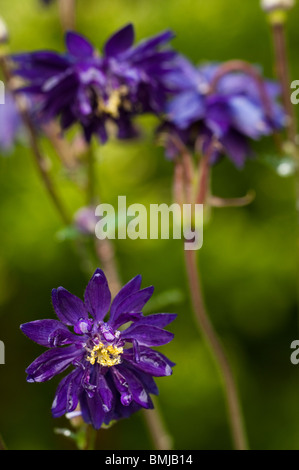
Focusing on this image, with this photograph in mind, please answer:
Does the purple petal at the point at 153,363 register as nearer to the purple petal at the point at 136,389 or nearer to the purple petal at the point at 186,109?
the purple petal at the point at 136,389

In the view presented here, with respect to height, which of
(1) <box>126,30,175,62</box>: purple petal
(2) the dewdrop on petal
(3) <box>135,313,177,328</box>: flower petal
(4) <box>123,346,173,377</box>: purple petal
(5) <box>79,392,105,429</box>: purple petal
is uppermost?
(2) the dewdrop on petal

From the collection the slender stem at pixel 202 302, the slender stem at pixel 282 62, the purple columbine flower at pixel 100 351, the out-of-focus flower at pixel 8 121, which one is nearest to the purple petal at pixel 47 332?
the purple columbine flower at pixel 100 351

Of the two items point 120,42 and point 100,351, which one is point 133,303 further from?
point 120,42

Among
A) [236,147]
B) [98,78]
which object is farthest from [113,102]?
[236,147]

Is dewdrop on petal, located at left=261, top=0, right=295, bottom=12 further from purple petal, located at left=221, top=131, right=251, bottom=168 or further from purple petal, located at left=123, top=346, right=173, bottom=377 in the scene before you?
purple petal, located at left=123, top=346, right=173, bottom=377

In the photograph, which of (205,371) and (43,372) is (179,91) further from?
(205,371)

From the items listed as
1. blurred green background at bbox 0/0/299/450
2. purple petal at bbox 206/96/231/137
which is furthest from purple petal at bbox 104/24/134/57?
blurred green background at bbox 0/0/299/450
